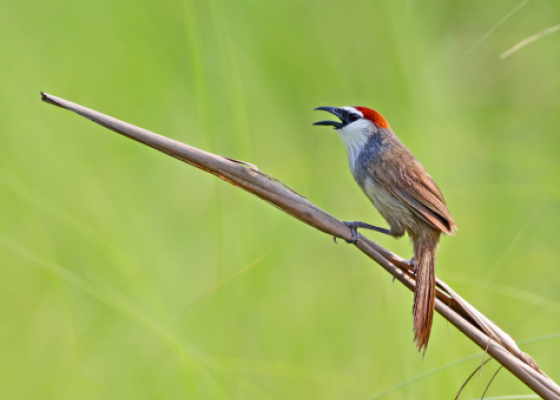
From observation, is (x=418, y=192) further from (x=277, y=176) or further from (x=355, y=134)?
(x=277, y=176)

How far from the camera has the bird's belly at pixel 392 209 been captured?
7.50ft

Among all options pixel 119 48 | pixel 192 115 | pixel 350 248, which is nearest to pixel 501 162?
pixel 350 248

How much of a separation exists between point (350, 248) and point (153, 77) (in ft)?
6.23

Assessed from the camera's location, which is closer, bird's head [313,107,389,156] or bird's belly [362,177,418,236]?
bird's belly [362,177,418,236]

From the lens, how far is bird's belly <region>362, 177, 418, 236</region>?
2.29 m

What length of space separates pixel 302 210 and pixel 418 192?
114cm

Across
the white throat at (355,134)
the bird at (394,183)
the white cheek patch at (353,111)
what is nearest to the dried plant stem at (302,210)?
the bird at (394,183)

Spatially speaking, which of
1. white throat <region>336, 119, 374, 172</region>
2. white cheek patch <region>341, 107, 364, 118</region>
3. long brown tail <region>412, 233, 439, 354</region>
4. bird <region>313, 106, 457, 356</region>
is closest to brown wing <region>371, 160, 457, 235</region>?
bird <region>313, 106, 457, 356</region>

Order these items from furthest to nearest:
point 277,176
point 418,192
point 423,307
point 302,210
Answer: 1. point 277,176
2. point 418,192
3. point 423,307
4. point 302,210

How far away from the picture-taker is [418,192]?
7.38ft

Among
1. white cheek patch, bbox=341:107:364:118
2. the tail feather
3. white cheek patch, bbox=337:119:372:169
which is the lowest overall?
the tail feather

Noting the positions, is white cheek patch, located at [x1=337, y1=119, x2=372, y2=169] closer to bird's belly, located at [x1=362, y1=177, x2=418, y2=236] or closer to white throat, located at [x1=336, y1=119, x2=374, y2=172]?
white throat, located at [x1=336, y1=119, x2=374, y2=172]

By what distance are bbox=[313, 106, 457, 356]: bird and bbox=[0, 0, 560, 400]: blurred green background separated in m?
0.15

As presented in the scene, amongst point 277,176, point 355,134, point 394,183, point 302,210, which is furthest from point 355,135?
point 302,210
